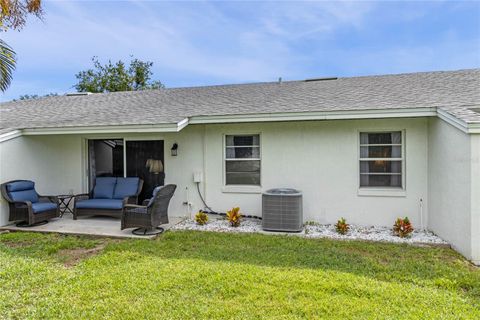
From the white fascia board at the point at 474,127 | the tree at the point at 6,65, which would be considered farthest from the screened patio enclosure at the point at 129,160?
the white fascia board at the point at 474,127

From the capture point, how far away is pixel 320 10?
11469 mm

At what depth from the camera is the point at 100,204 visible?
27.0 ft

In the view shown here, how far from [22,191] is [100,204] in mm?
2118

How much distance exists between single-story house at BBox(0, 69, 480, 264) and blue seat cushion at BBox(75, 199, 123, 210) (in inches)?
54.0

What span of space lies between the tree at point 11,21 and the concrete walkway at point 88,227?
3530 millimetres

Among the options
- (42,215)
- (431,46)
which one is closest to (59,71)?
(42,215)

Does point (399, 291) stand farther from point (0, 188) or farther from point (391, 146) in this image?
point (0, 188)

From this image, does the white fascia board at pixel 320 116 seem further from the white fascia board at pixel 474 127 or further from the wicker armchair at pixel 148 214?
the wicker armchair at pixel 148 214

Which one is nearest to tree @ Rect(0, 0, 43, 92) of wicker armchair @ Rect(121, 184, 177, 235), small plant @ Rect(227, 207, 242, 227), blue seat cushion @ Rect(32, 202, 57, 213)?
blue seat cushion @ Rect(32, 202, 57, 213)

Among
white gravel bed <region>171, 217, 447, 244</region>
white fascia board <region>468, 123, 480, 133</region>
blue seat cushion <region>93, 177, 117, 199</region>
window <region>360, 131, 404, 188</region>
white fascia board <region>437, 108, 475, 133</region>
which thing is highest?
white fascia board <region>437, 108, 475, 133</region>

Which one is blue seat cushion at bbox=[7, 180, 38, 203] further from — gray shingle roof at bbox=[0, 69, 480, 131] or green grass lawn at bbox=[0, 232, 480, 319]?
green grass lawn at bbox=[0, 232, 480, 319]

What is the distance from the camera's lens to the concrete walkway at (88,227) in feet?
23.4

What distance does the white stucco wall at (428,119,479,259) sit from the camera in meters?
5.32

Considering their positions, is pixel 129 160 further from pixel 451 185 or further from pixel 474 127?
pixel 474 127
